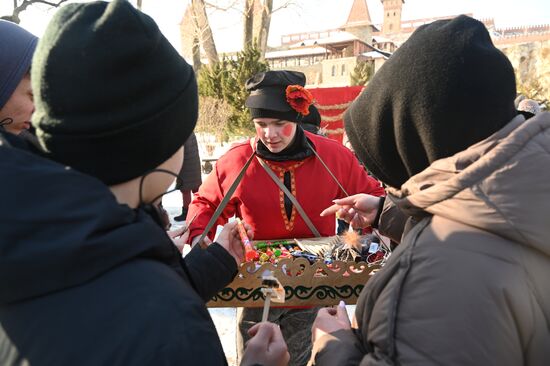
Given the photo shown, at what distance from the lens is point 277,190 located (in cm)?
224

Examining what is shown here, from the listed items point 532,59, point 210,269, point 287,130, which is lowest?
point 532,59

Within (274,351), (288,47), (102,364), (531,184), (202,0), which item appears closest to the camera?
(102,364)

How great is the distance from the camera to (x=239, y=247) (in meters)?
1.65

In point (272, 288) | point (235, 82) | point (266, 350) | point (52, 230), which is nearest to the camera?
point (52, 230)

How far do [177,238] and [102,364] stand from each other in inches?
50.4

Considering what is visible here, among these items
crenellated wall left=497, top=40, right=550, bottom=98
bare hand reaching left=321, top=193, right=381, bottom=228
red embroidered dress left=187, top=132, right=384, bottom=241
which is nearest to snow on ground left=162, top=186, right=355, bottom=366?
red embroidered dress left=187, top=132, right=384, bottom=241

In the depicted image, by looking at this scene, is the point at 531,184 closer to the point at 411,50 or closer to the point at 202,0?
the point at 411,50

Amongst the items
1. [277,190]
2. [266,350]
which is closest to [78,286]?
[266,350]

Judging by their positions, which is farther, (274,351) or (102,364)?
(274,351)

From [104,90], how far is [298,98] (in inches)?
62.3

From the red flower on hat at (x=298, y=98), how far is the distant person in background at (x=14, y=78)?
128 cm

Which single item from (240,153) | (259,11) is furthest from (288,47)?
(240,153)

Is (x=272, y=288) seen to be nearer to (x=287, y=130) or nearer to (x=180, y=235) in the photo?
(x=180, y=235)

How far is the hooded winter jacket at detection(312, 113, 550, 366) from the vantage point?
28.3 inches
